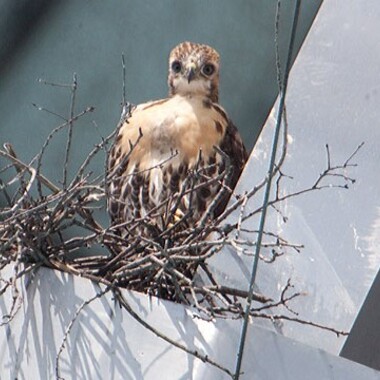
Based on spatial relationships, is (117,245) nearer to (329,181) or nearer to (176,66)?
(329,181)

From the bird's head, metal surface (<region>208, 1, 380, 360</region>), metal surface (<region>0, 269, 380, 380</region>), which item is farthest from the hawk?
metal surface (<region>0, 269, 380, 380</region>)

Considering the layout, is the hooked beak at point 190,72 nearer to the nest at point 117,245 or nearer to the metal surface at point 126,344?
the nest at point 117,245

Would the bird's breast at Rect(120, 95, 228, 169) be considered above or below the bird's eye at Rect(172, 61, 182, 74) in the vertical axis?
below

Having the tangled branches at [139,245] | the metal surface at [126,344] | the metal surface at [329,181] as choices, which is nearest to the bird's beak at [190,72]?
the metal surface at [329,181]

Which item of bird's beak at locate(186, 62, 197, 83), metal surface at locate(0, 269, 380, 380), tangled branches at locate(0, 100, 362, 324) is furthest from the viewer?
bird's beak at locate(186, 62, 197, 83)

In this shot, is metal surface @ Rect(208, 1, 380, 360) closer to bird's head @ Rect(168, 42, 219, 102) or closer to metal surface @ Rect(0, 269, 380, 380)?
metal surface @ Rect(0, 269, 380, 380)

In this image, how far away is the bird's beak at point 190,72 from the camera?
4.27 meters

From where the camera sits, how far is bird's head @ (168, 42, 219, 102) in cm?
427

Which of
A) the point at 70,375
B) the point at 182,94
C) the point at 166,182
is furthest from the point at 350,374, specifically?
the point at 182,94

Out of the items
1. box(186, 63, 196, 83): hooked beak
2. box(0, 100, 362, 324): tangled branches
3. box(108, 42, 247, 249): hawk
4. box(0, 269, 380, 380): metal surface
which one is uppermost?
box(186, 63, 196, 83): hooked beak

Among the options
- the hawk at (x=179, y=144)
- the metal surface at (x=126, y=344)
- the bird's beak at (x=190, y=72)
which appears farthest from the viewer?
the bird's beak at (x=190, y=72)

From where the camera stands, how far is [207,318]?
307 cm

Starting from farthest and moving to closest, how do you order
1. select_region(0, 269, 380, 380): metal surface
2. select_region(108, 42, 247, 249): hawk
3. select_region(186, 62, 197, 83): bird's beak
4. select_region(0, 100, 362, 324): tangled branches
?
1. select_region(186, 62, 197, 83): bird's beak
2. select_region(108, 42, 247, 249): hawk
3. select_region(0, 100, 362, 324): tangled branches
4. select_region(0, 269, 380, 380): metal surface

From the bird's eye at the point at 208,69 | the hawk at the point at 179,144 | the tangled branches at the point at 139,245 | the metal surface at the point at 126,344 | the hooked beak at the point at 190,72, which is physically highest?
the bird's eye at the point at 208,69
